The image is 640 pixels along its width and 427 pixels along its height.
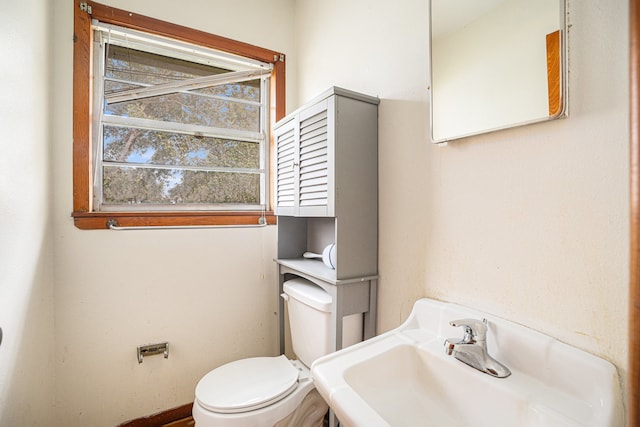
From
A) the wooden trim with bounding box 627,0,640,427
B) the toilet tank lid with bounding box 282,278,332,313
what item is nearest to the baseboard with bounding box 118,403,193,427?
the toilet tank lid with bounding box 282,278,332,313

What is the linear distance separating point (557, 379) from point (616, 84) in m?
0.66

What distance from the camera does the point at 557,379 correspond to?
704 millimetres

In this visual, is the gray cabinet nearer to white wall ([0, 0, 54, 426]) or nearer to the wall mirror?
the wall mirror

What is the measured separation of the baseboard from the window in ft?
3.14

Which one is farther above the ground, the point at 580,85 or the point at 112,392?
the point at 580,85

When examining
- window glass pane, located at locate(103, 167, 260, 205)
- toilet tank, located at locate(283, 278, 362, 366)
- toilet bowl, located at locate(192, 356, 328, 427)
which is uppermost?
window glass pane, located at locate(103, 167, 260, 205)

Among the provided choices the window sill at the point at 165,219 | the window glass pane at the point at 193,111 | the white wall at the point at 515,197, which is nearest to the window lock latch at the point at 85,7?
the window glass pane at the point at 193,111

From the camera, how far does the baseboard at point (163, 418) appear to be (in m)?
1.50

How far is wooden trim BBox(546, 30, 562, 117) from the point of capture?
716 millimetres

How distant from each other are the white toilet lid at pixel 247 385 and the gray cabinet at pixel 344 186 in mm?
303

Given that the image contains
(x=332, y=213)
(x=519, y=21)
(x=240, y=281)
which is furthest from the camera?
(x=240, y=281)

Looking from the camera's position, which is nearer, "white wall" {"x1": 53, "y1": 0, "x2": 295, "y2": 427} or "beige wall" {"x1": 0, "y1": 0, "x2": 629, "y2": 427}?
"beige wall" {"x1": 0, "y1": 0, "x2": 629, "y2": 427}

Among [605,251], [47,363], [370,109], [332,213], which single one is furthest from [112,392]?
[605,251]

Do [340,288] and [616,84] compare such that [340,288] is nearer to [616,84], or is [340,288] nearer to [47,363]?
[616,84]
